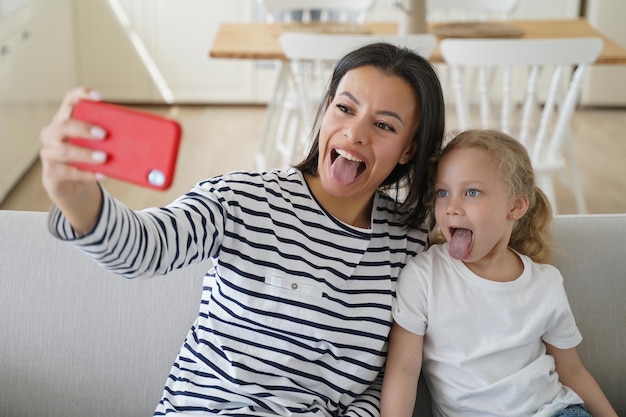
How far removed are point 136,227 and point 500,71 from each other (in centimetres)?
445

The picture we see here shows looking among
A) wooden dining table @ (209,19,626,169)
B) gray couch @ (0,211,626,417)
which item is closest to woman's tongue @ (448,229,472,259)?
gray couch @ (0,211,626,417)

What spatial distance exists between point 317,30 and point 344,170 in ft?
6.63

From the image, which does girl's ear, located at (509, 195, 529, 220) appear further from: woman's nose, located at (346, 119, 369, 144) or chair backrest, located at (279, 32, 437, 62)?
chair backrest, located at (279, 32, 437, 62)

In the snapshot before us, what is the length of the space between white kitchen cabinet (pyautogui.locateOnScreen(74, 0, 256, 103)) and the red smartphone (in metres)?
4.22

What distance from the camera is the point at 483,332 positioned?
1419 millimetres

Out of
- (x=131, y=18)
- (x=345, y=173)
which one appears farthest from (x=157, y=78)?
(x=345, y=173)

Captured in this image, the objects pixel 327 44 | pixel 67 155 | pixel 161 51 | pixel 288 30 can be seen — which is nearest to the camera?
pixel 67 155

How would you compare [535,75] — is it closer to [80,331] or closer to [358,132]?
[358,132]

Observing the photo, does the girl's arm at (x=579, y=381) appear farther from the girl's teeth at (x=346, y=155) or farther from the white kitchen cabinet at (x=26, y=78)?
the white kitchen cabinet at (x=26, y=78)

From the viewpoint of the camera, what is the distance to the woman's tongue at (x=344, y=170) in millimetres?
1412

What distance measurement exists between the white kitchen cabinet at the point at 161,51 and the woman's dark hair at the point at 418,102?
3708mm

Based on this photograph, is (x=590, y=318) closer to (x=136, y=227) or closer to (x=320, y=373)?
(x=320, y=373)

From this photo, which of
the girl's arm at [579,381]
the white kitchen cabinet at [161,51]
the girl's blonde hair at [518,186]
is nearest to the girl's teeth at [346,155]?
the girl's blonde hair at [518,186]

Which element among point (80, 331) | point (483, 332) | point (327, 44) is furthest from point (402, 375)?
point (327, 44)
